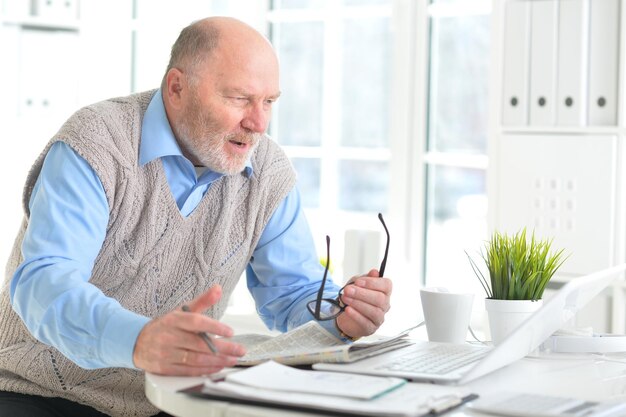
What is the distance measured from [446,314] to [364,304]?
17 centimetres

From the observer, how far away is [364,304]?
5.79 feet

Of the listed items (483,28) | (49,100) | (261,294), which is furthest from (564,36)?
(49,100)

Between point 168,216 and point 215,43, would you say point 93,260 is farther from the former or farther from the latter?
point 215,43

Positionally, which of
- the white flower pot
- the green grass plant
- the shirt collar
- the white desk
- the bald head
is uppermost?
the bald head

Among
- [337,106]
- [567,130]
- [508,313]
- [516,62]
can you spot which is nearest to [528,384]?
[508,313]

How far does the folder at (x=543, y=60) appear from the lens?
10.2 ft

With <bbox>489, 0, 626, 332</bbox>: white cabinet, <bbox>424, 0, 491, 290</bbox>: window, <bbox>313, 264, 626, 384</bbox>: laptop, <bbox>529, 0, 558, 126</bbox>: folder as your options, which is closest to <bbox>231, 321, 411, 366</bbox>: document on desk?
<bbox>313, 264, 626, 384</bbox>: laptop

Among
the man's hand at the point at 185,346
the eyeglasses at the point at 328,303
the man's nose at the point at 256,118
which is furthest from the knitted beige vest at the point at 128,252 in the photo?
the man's hand at the point at 185,346

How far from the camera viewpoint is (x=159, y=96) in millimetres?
2098

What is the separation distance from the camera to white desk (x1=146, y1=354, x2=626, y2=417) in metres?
1.30

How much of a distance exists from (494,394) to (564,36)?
6.33 ft

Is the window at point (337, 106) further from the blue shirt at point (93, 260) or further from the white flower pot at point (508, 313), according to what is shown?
the white flower pot at point (508, 313)

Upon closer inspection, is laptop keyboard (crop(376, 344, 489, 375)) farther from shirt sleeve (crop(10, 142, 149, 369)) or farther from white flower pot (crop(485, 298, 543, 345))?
shirt sleeve (crop(10, 142, 149, 369))

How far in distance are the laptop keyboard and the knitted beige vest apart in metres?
0.56
